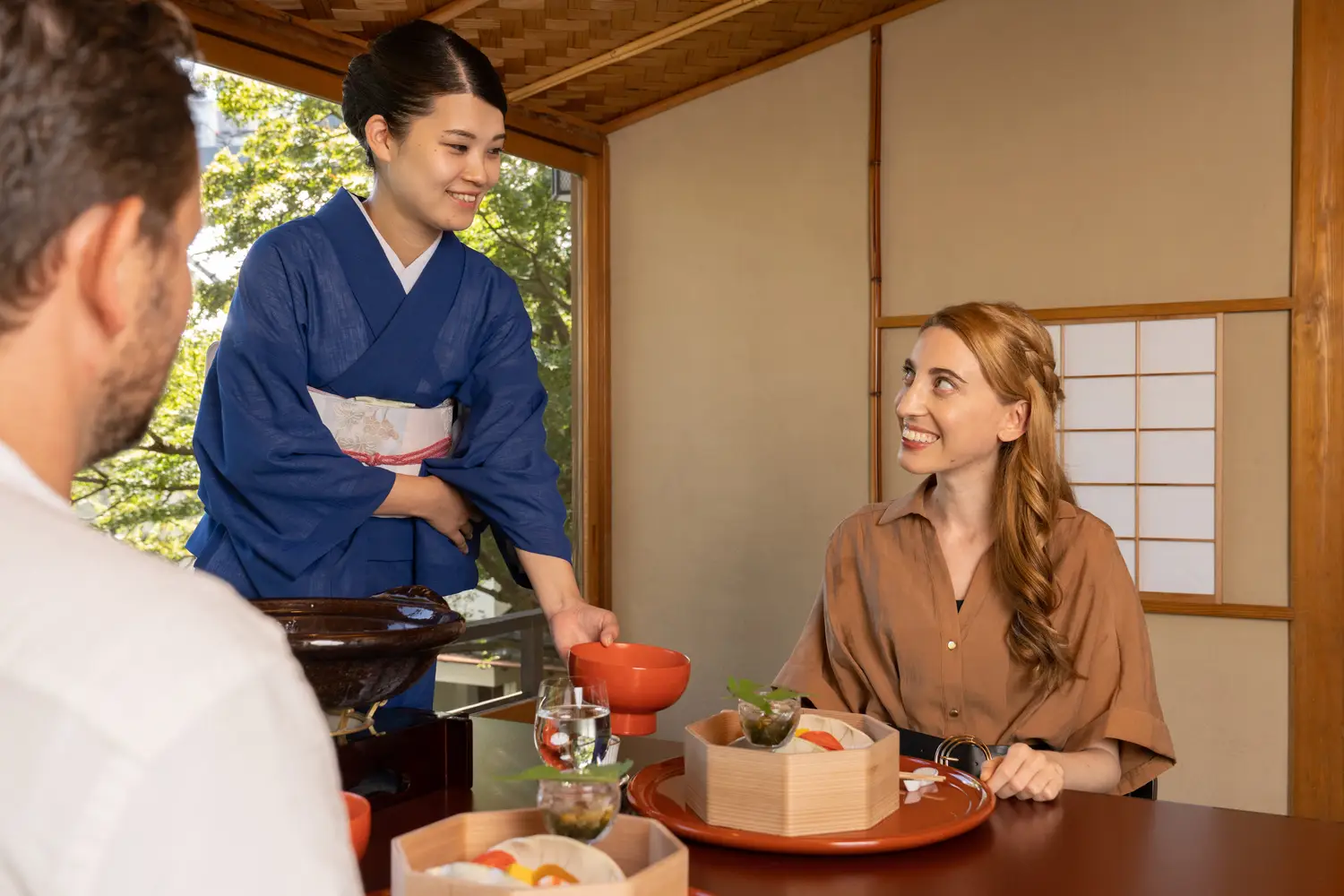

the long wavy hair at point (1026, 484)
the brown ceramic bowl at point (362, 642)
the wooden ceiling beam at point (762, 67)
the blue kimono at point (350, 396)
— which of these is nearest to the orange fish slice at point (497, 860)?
the brown ceramic bowl at point (362, 642)

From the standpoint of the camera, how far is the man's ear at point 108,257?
520mm

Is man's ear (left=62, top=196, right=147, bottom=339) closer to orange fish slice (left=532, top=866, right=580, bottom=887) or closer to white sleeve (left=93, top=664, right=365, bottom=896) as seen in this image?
white sleeve (left=93, top=664, right=365, bottom=896)

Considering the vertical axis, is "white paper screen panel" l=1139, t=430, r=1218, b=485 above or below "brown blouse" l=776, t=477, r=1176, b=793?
above

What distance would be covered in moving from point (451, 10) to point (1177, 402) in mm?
2600

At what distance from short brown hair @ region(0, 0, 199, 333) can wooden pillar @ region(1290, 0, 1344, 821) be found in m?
3.86

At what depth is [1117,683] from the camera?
2.07 metres

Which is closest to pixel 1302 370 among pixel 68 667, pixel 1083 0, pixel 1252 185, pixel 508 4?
pixel 1252 185

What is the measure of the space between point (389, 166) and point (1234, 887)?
5.66 feet

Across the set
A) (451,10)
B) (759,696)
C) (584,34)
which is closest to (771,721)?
(759,696)

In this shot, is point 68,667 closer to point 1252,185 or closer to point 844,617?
point 844,617

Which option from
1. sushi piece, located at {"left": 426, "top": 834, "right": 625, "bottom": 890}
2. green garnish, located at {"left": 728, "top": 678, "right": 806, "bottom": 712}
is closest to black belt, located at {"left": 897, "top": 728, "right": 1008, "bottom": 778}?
green garnish, located at {"left": 728, "top": 678, "right": 806, "bottom": 712}

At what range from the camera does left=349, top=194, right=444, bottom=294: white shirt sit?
2.23 metres

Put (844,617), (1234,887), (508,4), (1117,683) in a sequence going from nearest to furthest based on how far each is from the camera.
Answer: (1234,887), (1117,683), (844,617), (508,4)

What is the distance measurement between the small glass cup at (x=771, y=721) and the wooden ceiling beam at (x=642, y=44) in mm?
3104
